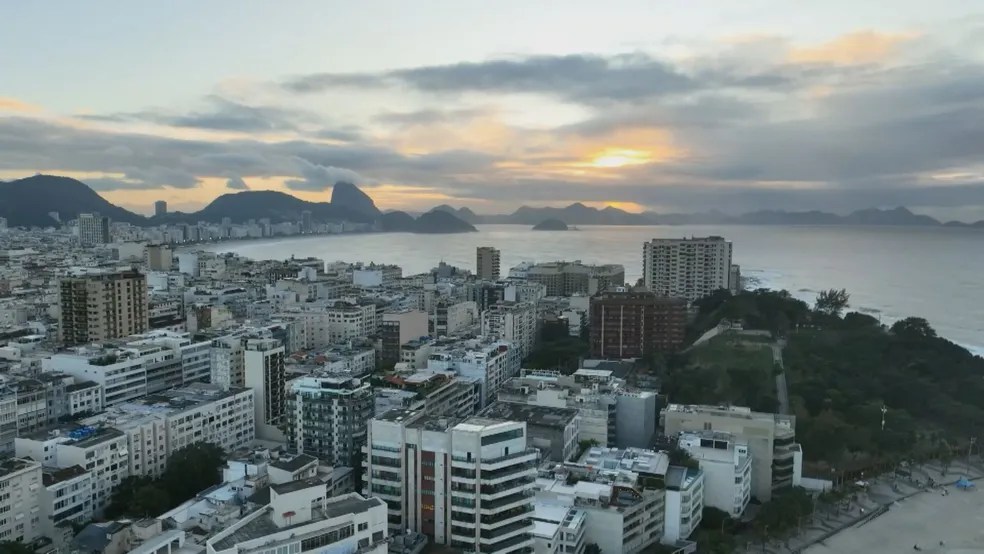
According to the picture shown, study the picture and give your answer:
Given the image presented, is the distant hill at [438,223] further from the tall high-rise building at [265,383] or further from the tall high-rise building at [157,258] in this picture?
the tall high-rise building at [265,383]

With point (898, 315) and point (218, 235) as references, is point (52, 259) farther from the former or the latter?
point (898, 315)

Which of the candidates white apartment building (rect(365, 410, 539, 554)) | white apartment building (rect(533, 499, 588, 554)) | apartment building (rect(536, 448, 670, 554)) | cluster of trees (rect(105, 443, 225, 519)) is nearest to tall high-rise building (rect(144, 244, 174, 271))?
cluster of trees (rect(105, 443, 225, 519))

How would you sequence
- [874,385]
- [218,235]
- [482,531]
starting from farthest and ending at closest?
[218,235]
[874,385]
[482,531]

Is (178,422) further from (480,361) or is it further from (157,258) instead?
(157,258)

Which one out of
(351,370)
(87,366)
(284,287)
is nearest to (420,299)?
(284,287)

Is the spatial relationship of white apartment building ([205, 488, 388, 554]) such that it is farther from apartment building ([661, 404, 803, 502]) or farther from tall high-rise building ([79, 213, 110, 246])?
tall high-rise building ([79, 213, 110, 246])

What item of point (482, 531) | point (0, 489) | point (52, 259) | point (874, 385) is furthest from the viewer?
point (52, 259)

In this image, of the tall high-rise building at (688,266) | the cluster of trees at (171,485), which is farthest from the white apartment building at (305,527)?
the tall high-rise building at (688,266)
